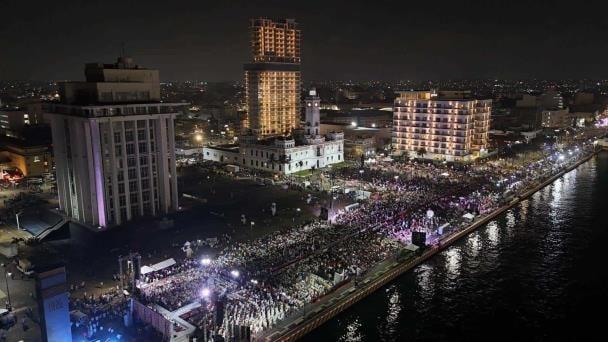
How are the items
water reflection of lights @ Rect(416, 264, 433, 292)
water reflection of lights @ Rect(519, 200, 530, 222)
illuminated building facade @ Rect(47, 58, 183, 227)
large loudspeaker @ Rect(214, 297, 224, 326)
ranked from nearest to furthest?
large loudspeaker @ Rect(214, 297, 224, 326), water reflection of lights @ Rect(416, 264, 433, 292), illuminated building facade @ Rect(47, 58, 183, 227), water reflection of lights @ Rect(519, 200, 530, 222)

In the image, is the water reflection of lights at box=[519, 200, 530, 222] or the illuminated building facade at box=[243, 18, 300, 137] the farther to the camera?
the illuminated building facade at box=[243, 18, 300, 137]

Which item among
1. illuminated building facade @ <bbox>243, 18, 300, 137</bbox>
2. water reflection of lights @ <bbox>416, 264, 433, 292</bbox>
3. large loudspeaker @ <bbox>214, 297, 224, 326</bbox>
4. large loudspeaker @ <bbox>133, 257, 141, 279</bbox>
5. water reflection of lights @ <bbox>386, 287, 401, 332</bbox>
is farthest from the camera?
illuminated building facade @ <bbox>243, 18, 300, 137</bbox>

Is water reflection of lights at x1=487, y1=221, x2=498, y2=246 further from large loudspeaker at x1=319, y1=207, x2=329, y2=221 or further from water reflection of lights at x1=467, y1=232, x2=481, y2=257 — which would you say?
large loudspeaker at x1=319, y1=207, x2=329, y2=221

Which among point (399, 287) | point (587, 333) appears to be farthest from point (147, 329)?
point (587, 333)

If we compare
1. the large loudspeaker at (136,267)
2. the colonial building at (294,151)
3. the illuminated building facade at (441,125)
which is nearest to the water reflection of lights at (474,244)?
the large loudspeaker at (136,267)

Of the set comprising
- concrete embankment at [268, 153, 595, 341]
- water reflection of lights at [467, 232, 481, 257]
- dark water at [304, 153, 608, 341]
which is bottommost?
dark water at [304, 153, 608, 341]

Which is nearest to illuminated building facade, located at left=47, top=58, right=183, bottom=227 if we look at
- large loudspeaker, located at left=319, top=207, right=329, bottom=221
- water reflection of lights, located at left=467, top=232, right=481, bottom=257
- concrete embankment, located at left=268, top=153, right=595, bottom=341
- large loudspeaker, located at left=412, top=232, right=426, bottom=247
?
large loudspeaker, located at left=319, top=207, right=329, bottom=221

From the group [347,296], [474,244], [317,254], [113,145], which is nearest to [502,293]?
[474,244]

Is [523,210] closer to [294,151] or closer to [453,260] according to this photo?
[453,260]
